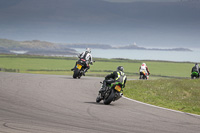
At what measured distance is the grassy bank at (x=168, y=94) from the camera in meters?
19.2

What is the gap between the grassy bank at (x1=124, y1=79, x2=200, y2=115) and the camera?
754 inches

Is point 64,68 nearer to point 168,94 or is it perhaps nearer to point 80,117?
point 168,94

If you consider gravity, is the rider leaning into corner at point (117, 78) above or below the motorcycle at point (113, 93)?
above

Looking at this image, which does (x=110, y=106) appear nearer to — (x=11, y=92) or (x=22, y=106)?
(x=22, y=106)

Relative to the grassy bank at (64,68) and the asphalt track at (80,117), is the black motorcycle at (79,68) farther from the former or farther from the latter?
the grassy bank at (64,68)

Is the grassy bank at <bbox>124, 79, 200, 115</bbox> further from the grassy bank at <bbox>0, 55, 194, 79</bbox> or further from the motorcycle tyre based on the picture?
the grassy bank at <bbox>0, 55, 194, 79</bbox>

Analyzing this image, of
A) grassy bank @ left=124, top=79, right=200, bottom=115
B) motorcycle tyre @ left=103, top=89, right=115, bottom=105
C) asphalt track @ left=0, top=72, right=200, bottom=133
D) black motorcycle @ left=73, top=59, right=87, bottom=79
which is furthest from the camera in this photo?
black motorcycle @ left=73, top=59, right=87, bottom=79

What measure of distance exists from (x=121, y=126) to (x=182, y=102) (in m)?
8.83

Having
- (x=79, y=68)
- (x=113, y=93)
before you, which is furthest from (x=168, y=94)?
(x=79, y=68)

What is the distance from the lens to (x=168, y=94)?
74.0ft

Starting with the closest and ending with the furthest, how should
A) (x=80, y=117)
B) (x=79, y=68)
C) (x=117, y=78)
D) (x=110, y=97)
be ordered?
(x=80, y=117)
(x=110, y=97)
(x=117, y=78)
(x=79, y=68)

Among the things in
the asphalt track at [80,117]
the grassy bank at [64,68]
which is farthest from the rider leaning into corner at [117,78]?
the grassy bank at [64,68]

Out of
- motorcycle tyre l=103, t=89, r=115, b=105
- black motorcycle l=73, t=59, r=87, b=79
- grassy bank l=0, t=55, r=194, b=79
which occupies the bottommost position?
grassy bank l=0, t=55, r=194, b=79

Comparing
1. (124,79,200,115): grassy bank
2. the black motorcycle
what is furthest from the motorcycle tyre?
the black motorcycle
